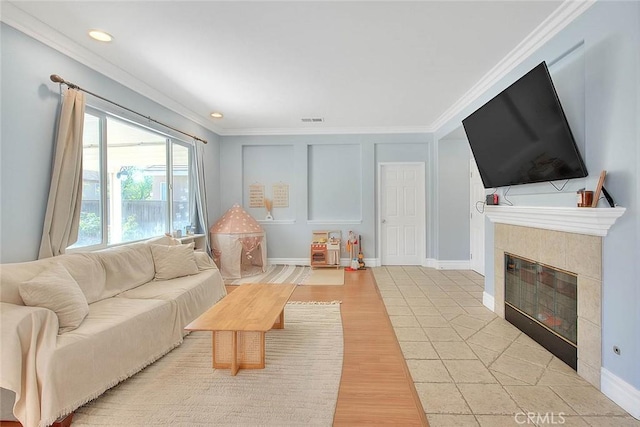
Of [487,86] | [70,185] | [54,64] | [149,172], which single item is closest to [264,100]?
[149,172]

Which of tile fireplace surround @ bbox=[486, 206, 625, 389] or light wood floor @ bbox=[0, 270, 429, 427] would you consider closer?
light wood floor @ bbox=[0, 270, 429, 427]

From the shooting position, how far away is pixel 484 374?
210 cm

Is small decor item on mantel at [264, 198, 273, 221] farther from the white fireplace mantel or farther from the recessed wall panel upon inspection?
the white fireplace mantel

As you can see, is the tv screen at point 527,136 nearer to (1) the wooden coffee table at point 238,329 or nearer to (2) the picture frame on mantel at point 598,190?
(2) the picture frame on mantel at point 598,190

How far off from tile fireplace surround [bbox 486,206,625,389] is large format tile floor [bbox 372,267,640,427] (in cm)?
25

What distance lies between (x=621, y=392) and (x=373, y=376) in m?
1.46

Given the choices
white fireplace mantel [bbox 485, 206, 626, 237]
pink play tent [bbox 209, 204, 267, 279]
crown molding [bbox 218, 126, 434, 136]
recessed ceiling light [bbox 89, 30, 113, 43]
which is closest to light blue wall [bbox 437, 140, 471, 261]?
crown molding [bbox 218, 126, 434, 136]

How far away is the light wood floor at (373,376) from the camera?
5.59ft

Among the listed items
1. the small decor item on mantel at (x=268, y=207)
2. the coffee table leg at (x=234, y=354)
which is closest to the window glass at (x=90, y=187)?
the coffee table leg at (x=234, y=354)

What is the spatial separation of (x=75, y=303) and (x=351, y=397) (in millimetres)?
1873

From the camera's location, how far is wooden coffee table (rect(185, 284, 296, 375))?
204 cm

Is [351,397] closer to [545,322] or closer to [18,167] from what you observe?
[545,322]

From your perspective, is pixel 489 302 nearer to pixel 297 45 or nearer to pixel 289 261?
pixel 297 45

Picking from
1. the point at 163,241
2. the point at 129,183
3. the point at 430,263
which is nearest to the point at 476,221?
the point at 430,263
